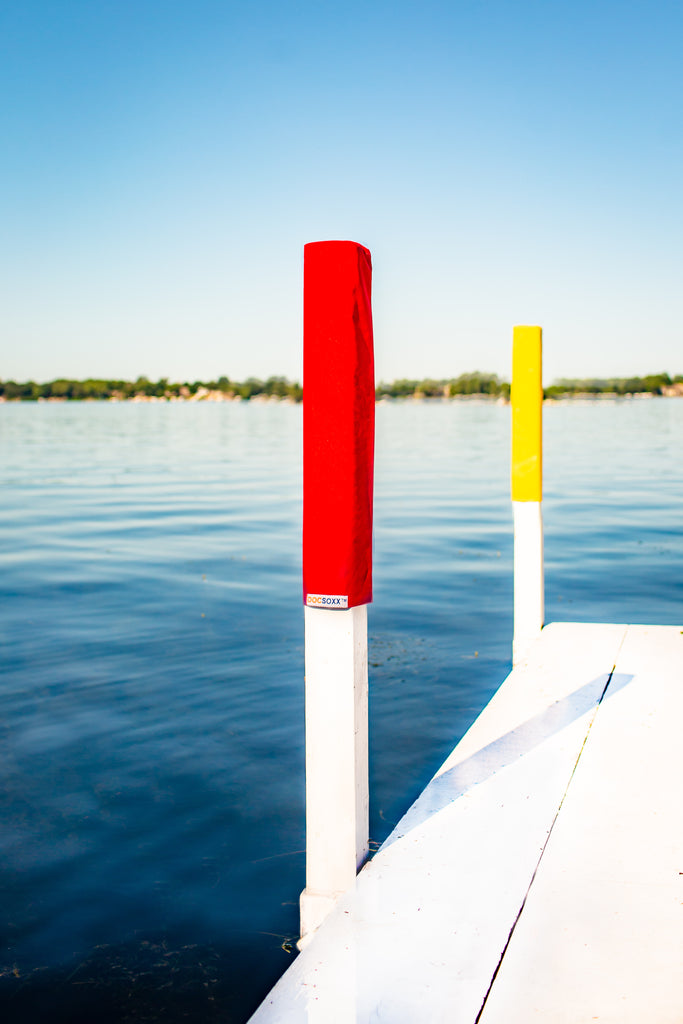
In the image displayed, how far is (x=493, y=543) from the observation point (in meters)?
15.0

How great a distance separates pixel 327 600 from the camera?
2.99 meters

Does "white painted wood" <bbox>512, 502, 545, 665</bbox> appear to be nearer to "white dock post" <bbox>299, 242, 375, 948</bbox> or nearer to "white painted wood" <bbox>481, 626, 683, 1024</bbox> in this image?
"white painted wood" <bbox>481, 626, 683, 1024</bbox>

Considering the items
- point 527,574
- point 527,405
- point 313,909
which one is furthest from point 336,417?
point 527,574

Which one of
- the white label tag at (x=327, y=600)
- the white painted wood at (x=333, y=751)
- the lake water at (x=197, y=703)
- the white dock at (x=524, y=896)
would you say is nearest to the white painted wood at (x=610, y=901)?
the white dock at (x=524, y=896)

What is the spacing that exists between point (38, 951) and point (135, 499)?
58.1 ft

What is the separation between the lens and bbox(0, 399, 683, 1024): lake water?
12.1ft

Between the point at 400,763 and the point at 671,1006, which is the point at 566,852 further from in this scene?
the point at 400,763

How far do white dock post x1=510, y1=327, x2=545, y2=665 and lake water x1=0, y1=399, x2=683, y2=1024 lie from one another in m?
0.97

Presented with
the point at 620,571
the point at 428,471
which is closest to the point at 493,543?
the point at 620,571

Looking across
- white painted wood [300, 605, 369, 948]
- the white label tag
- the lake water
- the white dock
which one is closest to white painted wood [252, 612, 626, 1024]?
the white dock

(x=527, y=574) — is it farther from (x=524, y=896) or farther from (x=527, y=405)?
(x=524, y=896)

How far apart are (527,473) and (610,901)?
3877 mm

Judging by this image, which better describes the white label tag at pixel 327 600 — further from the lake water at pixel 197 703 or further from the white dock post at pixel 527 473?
the white dock post at pixel 527 473

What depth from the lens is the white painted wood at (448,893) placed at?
7.86ft
